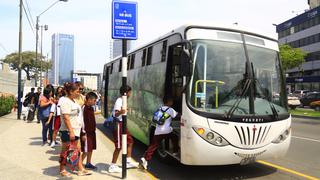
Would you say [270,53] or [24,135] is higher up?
[270,53]

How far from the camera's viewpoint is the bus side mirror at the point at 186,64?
714cm

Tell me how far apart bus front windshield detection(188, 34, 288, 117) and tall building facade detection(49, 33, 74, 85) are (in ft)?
268

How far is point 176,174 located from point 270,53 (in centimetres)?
313

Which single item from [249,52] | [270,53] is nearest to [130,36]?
[249,52]

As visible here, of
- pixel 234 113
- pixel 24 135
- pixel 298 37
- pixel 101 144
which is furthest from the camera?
pixel 298 37

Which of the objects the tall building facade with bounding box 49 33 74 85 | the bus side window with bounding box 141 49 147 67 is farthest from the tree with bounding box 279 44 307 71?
the bus side window with bounding box 141 49 147 67

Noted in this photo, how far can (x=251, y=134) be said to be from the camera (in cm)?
718

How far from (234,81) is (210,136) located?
46.7 inches

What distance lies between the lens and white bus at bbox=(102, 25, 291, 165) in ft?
23.2

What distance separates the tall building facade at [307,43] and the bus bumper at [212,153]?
62875 millimetres

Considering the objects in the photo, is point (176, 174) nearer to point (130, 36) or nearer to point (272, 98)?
point (272, 98)

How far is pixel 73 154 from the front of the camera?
7406 mm

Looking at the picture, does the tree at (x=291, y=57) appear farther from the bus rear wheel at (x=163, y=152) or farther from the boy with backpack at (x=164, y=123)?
the boy with backpack at (x=164, y=123)

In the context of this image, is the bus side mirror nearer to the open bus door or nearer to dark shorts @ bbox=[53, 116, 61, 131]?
the open bus door
